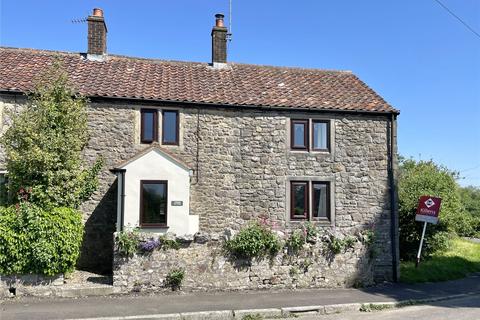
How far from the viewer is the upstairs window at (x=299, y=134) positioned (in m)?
15.5

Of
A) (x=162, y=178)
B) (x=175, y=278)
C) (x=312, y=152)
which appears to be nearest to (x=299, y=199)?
(x=312, y=152)

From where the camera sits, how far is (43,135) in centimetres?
1130

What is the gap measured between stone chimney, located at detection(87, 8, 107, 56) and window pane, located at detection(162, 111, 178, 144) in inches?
186

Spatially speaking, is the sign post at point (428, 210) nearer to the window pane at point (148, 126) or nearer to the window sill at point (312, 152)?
the window sill at point (312, 152)

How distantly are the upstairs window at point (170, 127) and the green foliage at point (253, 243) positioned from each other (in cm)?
460

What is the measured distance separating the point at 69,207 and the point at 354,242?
26.9 feet

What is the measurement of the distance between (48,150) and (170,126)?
456 centimetres

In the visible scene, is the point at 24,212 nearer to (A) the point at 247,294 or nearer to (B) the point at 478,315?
(A) the point at 247,294

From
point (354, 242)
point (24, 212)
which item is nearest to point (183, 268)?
point (24, 212)

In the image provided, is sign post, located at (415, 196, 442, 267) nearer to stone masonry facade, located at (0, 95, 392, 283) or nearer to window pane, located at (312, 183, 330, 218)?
stone masonry facade, located at (0, 95, 392, 283)

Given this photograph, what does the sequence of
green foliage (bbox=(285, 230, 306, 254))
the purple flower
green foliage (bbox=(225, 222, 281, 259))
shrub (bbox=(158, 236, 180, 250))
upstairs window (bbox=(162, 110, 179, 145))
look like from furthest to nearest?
upstairs window (bbox=(162, 110, 179, 145)) → green foliage (bbox=(285, 230, 306, 254)) → green foliage (bbox=(225, 222, 281, 259)) → shrub (bbox=(158, 236, 180, 250)) → the purple flower

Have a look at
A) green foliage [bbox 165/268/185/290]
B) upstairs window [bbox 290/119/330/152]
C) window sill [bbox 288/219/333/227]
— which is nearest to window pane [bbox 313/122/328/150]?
upstairs window [bbox 290/119/330/152]

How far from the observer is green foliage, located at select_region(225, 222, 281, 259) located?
11.8m

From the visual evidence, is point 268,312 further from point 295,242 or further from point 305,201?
point 305,201
